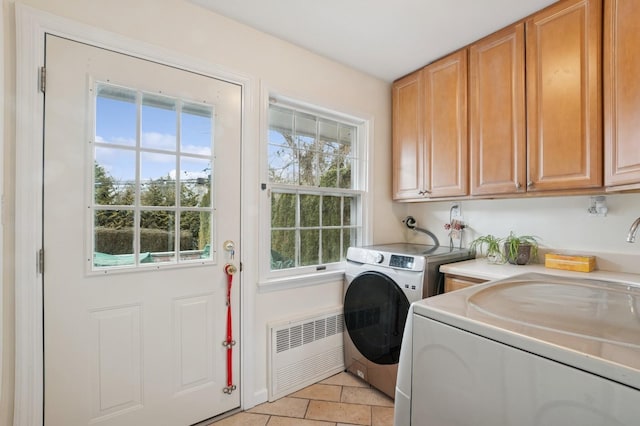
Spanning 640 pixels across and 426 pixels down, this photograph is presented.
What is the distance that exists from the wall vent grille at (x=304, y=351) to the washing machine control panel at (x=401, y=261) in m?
0.63

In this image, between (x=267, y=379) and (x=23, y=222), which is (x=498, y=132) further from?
(x=23, y=222)

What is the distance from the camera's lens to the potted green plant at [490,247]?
2055 mm

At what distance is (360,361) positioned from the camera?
213cm

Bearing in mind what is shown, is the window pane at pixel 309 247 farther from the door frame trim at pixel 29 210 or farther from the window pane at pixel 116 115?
the door frame trim at pixel 29 210

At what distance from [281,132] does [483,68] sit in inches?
55.2

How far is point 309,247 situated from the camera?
2227 millimetres

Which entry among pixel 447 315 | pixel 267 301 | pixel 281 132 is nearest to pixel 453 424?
pixel 447 315

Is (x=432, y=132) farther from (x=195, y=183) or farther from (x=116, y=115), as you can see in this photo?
(x=116, y=115)

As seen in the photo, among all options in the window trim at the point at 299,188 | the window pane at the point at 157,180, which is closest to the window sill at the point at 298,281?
the window trim at the point at 299,188

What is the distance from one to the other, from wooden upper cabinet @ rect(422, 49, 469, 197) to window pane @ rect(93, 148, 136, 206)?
76.9 inches

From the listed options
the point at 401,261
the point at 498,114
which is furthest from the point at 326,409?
the point at 498,114

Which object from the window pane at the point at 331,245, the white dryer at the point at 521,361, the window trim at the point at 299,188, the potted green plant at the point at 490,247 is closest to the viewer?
the white dryer at the point at 521,361

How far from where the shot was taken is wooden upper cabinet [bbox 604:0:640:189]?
1363 millimetres

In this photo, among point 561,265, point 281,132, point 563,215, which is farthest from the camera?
point 281,132
